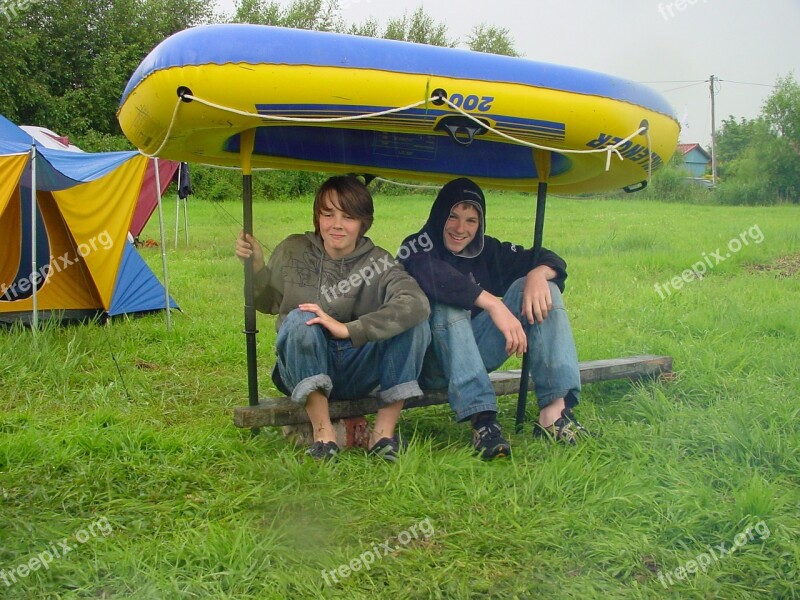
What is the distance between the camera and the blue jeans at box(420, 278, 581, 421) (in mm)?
3055

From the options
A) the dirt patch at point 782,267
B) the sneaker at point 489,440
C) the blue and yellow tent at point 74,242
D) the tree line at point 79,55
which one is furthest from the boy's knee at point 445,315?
the tree line at point 79,55

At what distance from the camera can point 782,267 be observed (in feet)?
26.8

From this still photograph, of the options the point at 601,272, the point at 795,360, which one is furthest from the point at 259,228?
the point at 601,272

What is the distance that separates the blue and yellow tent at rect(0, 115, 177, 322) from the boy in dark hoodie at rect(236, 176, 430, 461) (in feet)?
10.7

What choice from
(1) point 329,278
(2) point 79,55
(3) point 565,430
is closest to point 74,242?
(1) point 329,278

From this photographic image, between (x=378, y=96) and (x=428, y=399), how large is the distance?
135cm

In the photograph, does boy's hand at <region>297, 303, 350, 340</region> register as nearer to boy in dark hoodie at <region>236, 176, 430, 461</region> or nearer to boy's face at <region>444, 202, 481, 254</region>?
boy in dark hoodie at <region>236, 176, 430, 461</region>

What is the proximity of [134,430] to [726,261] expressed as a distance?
696 cm

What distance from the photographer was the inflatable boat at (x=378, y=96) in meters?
2.56

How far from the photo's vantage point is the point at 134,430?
10.9ft

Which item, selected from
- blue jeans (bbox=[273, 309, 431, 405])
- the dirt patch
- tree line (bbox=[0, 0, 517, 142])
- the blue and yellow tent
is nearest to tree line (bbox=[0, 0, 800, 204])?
tree line (bbox=[0, 0, 517, 142])

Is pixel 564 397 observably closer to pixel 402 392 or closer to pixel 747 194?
pixel 402 392

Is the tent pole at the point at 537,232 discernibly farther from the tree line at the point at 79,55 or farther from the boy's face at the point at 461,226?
the tree line at the point at 79,55

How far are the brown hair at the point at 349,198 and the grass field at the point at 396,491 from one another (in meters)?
0.43
